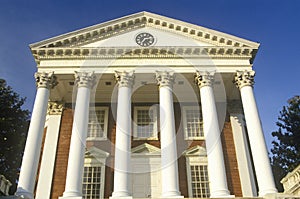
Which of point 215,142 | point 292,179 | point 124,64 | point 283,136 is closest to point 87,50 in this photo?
point 124,64

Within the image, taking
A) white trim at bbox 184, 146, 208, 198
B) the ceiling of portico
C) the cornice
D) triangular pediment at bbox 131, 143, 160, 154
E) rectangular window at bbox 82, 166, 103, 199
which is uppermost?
the cornice

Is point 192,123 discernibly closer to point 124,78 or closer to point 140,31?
point 124,78

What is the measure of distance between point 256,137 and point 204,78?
570cm

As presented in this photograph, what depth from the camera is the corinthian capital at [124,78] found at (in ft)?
79.7

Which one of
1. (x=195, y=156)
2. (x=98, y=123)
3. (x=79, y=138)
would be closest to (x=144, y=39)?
(x=98, y=123)

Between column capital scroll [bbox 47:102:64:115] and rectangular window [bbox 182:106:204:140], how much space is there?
420 inches

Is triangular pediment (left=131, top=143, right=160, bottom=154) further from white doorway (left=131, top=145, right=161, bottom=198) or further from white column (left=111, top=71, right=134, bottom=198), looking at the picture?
white column (left=111, top=71, right=134, bottom=198)

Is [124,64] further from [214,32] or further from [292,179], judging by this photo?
[292,179]

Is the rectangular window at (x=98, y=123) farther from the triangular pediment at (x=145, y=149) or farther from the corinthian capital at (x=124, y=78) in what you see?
the corinthian capital at (x=124, y=78)

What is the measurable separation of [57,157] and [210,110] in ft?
41.4

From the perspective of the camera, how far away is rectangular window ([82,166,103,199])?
80.1 ft

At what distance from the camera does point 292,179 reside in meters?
20.9

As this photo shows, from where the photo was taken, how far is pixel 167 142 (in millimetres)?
21500

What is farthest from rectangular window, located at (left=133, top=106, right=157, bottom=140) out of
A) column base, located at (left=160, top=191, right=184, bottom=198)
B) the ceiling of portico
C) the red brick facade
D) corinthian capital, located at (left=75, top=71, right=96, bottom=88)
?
column base, located at (left=160, top=191, right=184, bottom=198)
